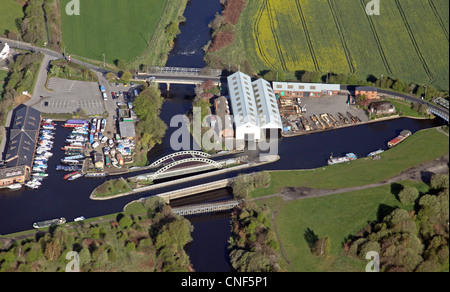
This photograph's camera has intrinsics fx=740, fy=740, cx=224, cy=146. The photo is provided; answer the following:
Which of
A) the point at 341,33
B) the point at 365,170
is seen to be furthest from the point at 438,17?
the point at 365,170

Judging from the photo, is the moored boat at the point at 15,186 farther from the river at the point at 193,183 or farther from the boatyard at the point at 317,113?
the boatyard at the point at 317,113

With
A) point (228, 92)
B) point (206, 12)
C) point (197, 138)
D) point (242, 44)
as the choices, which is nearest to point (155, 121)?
point (197, 138)

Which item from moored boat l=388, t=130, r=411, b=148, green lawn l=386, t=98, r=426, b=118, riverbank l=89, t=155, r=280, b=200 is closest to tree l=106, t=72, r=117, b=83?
riverbank l=89, t=155, r=280, b=200

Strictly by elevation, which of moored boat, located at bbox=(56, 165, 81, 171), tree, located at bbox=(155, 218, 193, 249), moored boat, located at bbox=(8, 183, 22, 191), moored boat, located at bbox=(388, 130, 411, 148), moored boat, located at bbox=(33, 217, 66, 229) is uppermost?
moored boat, located at bbox=(388, 130, 411, 148)

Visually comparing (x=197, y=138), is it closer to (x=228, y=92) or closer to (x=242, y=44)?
(x=228, y=92)

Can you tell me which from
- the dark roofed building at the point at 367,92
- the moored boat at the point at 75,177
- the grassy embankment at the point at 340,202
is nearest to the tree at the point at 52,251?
the moored boat at the point at 75,177

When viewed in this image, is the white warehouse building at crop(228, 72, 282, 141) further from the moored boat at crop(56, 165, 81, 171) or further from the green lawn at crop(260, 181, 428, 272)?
the moored boat at crop(56, 165, 81, 171)
